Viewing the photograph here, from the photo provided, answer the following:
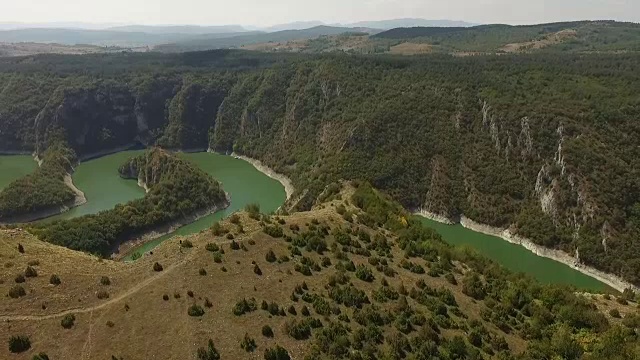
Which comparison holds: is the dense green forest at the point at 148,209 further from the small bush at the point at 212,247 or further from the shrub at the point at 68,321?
the shrub at the point at 68,321

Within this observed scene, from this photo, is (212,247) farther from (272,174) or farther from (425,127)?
(272,174)

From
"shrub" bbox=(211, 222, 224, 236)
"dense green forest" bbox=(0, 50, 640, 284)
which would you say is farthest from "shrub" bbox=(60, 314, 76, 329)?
"dense green forest" bbox=(0, 50, 640, 284)

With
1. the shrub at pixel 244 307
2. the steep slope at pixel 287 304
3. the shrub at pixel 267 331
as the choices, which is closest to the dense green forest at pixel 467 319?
the steep slope at pixel 287 304

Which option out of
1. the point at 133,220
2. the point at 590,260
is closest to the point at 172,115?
the point at 133,220

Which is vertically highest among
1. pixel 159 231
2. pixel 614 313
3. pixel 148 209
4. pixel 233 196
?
pixel 614 313

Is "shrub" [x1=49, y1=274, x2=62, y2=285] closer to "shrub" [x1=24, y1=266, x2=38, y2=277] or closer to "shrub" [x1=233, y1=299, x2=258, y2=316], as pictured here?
"shrub" [x1=24, y1=266, x2=38, y2=277]

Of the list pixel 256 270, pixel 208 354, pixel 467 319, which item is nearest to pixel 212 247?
pixel 256 270

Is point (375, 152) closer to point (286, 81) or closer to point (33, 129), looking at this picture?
point (286, 81)
